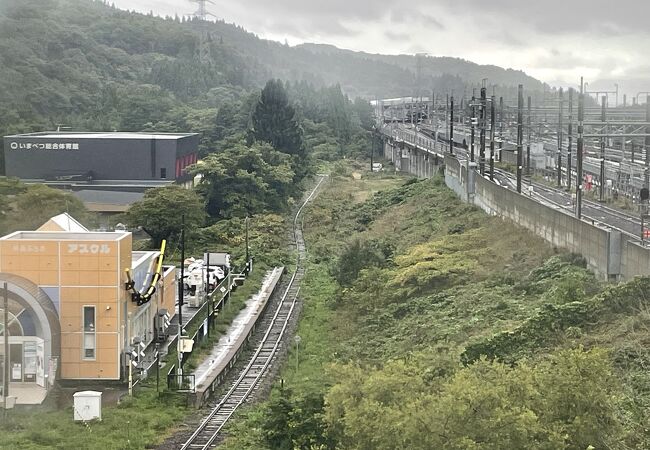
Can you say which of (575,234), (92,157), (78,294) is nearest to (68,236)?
(78,294)

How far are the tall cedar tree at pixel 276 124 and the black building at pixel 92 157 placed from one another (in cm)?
886

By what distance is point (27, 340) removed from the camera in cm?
1955

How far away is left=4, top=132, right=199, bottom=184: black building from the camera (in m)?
51.0

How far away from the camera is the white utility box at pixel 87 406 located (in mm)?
17922

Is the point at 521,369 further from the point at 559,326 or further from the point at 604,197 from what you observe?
the point at 604,197

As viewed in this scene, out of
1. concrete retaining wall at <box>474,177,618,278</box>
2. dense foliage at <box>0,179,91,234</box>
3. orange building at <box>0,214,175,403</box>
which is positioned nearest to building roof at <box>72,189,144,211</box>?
Answer: dense foliage at <box>0,179,91,234</box>

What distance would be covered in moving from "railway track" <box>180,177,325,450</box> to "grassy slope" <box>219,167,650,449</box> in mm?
473

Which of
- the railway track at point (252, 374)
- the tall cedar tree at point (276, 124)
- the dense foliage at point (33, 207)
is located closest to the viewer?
the railway track at point (252, 374)

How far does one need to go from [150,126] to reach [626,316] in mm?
62891

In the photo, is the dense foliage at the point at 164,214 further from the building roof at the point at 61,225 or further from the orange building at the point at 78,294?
the orange building at the point at 78,294

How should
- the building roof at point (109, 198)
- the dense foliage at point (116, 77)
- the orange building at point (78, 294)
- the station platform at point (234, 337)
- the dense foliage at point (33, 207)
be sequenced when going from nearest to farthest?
the orange building at point (78, 294), the station platform at point (234, 337), the dense foliage at point (33, 207), the building roof at point (109, 198), the dense foliage at point (116, 77)

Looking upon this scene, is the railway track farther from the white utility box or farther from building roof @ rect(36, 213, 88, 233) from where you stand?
building roof @ rect(36, 213, 88, 233)

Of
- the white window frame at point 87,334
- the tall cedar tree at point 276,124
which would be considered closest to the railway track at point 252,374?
the white window frame at point 87,334

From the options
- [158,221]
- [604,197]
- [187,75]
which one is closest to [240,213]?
[158,221]
